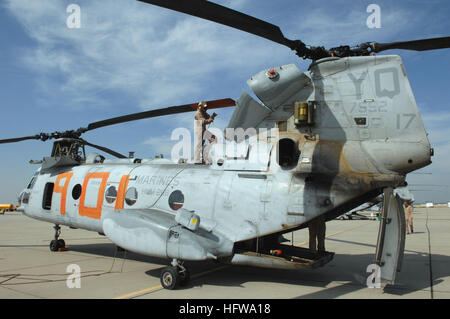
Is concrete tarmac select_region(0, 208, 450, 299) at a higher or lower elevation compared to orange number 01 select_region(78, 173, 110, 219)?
lower

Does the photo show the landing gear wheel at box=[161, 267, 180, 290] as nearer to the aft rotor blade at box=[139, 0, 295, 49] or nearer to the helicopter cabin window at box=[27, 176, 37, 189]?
the aft rotor blade at box=[139, 0, 295, 49]

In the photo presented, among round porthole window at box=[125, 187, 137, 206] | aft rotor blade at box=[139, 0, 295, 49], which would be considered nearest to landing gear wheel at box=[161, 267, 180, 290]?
round porthole window at box=[125, 187, 137, 206]

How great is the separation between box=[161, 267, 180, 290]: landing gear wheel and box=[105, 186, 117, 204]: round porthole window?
327 centimetres

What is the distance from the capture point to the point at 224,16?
4.41m

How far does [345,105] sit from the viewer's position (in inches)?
256

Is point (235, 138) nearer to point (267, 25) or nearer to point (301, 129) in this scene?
point (301, 129)

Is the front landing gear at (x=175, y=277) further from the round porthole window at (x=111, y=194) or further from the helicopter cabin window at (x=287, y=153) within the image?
the round porthole window at (x=111, y=194)

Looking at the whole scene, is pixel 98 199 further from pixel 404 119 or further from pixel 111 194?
pixel 404 119

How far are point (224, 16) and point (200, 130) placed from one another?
4.29 m

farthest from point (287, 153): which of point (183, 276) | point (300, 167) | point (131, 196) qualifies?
point (131, 196)

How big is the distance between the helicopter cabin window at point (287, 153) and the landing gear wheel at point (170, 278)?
9.75ft

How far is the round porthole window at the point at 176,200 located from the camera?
7.81 meters

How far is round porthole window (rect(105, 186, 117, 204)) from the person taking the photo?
29.6 ft

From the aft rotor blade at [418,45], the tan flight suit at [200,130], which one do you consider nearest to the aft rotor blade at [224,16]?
the aft rotor blade at [418,45]
